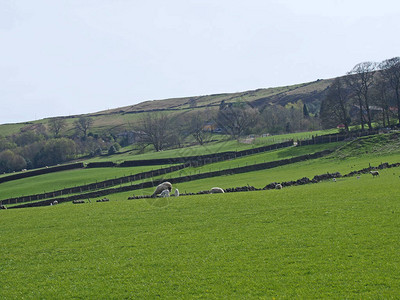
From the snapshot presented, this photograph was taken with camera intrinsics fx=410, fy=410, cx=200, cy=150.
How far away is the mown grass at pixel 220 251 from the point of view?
13.3 m

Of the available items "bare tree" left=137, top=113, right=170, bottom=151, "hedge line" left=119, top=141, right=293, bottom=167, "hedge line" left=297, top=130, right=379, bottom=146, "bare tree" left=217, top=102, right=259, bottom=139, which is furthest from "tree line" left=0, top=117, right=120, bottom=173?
"hedge line" left=297, top=130, right=379, bottom=146

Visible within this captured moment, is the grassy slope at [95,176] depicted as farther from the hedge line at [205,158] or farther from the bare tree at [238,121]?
the bare tree at [238,121]

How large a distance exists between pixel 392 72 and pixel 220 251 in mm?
68868

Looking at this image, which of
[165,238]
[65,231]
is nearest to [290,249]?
[165,238]

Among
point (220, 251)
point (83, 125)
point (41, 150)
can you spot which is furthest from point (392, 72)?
point (83, 125)

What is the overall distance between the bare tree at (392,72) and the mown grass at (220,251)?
5335 centimetres

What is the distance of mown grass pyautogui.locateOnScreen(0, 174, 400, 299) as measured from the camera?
1334 cm

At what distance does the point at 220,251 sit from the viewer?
16797 mm

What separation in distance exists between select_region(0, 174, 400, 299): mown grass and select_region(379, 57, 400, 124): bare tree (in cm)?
5335

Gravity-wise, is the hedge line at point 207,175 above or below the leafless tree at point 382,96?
below

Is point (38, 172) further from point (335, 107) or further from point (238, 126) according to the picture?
point (335, 107)

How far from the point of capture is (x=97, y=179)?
73.6 m

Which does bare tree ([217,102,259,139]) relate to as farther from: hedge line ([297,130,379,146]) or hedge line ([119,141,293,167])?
hedge line ([297,130,379,146])

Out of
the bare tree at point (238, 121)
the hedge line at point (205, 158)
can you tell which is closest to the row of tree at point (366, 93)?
the hedge line at point (205, 158)
